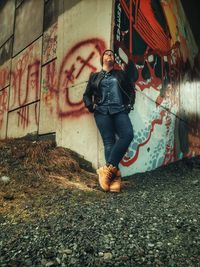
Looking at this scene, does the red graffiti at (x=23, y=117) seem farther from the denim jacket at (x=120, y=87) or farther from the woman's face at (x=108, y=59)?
the woman's face at (x=108, y=59)

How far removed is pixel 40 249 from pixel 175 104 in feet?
19.9

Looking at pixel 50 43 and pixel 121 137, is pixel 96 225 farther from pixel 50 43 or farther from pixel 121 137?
pixel 50 43

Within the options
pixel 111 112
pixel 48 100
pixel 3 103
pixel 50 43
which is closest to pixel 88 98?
pixel 111 112

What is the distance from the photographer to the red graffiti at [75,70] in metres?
5.93

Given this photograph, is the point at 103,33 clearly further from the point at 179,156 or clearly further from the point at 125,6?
the point at 179,156

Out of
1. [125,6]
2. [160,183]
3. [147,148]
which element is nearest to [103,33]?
[125,6]

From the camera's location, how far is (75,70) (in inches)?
246

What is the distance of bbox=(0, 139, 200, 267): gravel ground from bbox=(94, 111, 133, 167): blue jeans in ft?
1.71

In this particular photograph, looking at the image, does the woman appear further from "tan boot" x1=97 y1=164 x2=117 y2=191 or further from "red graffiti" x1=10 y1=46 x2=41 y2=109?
"red graffiti" x1=10 y1=46 x2=41 y2=109

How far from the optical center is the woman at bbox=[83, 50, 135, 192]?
4.66m

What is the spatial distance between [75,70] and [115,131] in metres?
1.82

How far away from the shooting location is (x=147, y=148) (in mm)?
6316

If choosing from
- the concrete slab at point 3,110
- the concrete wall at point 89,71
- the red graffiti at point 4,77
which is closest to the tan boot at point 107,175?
the concrete wall at point 89,71

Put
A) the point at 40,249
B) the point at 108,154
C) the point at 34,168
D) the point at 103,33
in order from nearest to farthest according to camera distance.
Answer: the point at 40,249, the point at 108,154, the point at 34,168, the point at 103,33
